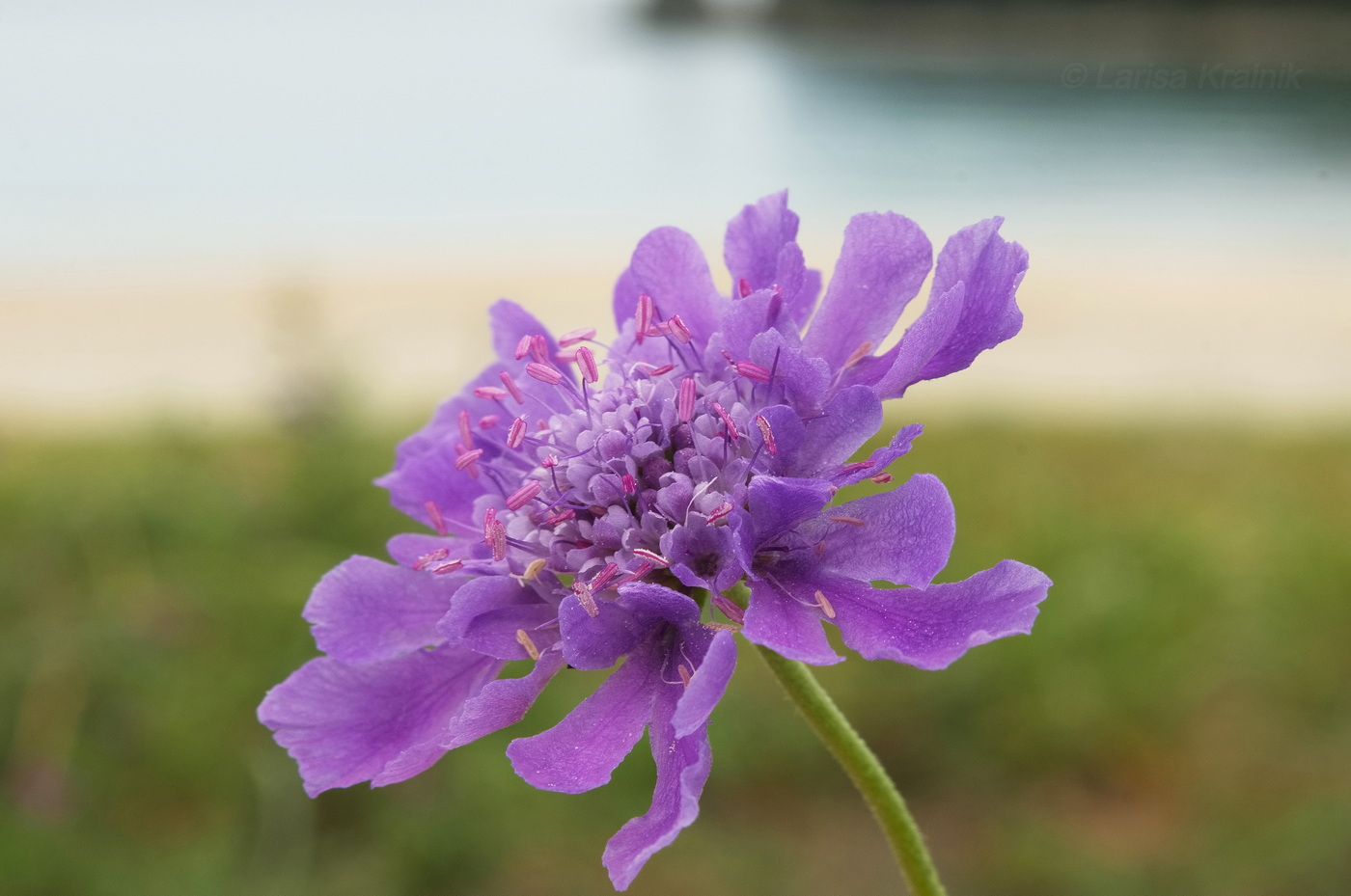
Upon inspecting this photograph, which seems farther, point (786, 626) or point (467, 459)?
point (467, 459)

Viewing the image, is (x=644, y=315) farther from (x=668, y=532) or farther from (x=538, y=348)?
(x=668, y=532)

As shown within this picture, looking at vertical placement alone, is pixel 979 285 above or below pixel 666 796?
above

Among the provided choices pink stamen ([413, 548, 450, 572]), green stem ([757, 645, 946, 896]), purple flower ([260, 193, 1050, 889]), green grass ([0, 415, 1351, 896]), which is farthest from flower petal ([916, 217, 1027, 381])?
green grass ([0, 415, 1351, 896])

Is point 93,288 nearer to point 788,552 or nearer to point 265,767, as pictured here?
point 265,767

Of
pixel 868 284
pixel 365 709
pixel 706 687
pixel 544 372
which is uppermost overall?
pixel 868 284

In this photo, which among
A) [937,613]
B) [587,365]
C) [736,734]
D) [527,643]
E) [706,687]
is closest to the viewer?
[706,687]

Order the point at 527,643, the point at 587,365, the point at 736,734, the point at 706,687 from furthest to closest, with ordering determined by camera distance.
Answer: the point at 736,734 < the point at 587,365 < the point at 527,643 < the point at 706,687

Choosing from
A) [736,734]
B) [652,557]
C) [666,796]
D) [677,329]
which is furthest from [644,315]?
[736,734]
